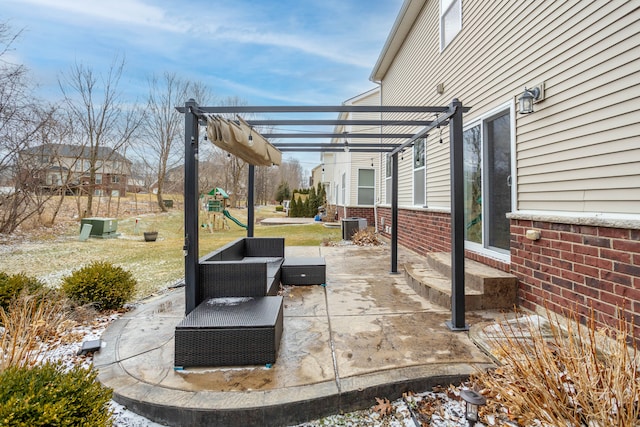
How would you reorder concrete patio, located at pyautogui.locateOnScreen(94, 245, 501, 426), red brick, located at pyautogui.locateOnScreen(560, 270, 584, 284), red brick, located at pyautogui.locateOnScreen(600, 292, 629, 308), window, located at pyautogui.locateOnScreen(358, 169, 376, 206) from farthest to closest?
window, located at pyautogui.locateOnScreen(358, 169, 376, 206), red brick, located at pyautogui.locateOnScreen(560, 270, 584, 284), red brick, located at pyautogui.locateOnScreen(600, 292, 629, 308), concrete patio, located at pyautogui.locateOnScreen(94, 245, 501, 426)

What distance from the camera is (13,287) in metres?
3.56

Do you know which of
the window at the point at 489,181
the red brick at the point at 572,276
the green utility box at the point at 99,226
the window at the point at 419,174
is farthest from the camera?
the green utility box at the point at 99,226

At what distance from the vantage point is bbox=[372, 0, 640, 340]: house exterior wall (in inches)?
98.0

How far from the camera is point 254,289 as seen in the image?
326cm

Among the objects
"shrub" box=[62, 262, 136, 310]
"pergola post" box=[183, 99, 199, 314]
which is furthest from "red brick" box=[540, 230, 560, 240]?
"shrub" box=[62, 262, 136, 310]

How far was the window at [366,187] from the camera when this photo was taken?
1354 cm

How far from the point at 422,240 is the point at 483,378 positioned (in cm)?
479

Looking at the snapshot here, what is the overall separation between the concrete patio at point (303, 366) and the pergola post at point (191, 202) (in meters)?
0.54

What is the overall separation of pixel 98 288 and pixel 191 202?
2082mm

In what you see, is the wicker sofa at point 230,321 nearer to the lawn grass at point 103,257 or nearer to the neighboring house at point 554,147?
the lawn grass at point 103,257

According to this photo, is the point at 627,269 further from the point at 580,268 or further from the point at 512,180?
the point at 512,180

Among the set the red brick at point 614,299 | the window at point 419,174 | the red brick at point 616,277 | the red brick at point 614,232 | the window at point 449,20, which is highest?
the window at point 449,20

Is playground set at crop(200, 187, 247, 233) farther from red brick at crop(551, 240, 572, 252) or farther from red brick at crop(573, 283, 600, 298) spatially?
red brick at crop(573, 283, 600, 298)

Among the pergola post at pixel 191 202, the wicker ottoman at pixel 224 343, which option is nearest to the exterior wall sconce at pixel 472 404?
the wicker ottoman at pixel 224 343
